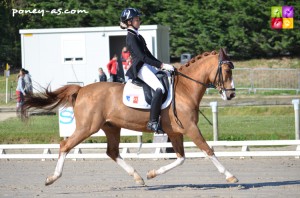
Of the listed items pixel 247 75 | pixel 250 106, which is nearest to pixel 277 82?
pixel 247 75

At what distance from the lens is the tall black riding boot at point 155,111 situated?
494 inches

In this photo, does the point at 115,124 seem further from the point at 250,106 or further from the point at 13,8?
the point at 13,8

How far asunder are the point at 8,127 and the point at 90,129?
11.1m

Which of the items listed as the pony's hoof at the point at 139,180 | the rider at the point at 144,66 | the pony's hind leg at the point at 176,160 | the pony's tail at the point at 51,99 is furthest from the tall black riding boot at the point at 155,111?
the pony's tail at the point at 51,99

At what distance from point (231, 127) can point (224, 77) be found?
9959 millimetres

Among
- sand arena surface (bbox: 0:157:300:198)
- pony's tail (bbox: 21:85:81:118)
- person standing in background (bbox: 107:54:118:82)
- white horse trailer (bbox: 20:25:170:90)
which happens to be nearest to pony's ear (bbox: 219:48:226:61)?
sand arena surface (bbox: 0:157:300:198)

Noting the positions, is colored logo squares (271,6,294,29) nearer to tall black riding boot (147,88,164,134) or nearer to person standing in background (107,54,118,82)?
person standing in background (107,54,118,82)

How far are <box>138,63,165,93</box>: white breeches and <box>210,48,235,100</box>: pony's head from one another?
0.94 metres

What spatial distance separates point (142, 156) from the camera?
17.1 meters

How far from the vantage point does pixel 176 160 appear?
12.7 meters

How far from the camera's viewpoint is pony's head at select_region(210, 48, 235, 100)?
12.8 metres

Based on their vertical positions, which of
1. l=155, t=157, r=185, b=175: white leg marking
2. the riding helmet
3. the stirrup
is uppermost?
the riding helmet

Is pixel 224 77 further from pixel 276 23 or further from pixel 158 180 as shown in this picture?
pixel 276 23

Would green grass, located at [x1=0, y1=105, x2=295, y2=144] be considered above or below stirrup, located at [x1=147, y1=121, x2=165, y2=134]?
below
